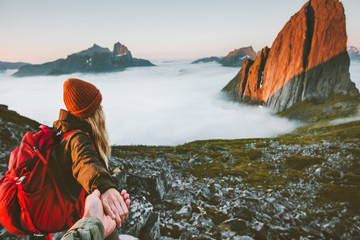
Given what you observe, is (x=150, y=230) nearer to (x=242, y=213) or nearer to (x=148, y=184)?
(x=148, y=184)

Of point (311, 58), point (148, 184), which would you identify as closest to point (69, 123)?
point (148, 184)

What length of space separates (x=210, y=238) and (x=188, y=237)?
1.30 metres

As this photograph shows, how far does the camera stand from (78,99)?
3.41m

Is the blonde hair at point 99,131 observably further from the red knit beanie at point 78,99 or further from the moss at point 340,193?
the moss at point 340,193

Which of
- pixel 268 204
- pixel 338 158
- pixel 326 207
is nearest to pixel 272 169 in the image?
pixel 338 158

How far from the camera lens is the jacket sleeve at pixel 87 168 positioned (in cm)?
242

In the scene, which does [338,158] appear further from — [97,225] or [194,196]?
[97,225]

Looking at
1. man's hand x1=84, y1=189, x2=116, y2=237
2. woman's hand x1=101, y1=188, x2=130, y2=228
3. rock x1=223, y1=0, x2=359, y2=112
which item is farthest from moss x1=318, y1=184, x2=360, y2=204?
rock x1=223, y1=0, x2=359, y2=112

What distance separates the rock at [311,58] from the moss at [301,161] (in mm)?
131033

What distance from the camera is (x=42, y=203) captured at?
9.66 ft

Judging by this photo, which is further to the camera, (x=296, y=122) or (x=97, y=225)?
(x=296, y=122)

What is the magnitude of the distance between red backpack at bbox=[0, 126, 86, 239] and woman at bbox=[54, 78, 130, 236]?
16 cm

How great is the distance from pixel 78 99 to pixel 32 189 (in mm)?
1555

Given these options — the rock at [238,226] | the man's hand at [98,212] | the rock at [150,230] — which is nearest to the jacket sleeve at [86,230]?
the man's hand at [98,212]
